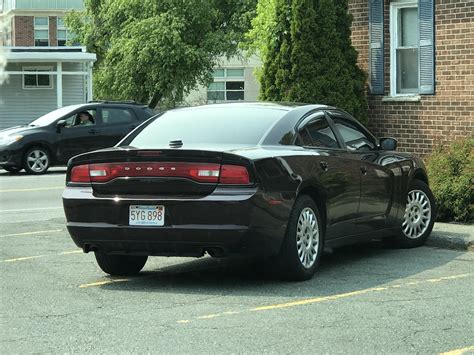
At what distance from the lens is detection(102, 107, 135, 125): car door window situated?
2289 centimetres

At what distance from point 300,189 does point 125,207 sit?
1473 millimetres

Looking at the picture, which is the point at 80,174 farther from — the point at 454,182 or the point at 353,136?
the point at 454,182

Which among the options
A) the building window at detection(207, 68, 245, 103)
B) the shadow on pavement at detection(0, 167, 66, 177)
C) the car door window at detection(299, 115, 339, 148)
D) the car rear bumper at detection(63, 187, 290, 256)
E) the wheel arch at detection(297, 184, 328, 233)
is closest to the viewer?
the car rear bumper at detection(63, 187, 290, 256)

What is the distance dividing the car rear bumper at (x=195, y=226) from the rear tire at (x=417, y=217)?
2.70 metres

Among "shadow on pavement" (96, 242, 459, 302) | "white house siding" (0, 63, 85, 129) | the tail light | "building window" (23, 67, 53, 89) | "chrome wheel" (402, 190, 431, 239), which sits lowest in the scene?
"shadow on pavement" (96, 242, 459, 302)

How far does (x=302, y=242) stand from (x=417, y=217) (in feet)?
8.47

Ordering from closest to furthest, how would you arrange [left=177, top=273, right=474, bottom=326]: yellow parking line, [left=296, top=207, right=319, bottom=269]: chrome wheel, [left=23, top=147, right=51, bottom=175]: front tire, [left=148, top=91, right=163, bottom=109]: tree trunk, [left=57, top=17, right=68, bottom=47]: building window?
[left=177, top=273, right=474, bottom=326]: yellow parking line, [left=296, top=207, right=319, bottom=269]: chrome wheel, [left=23, top=147, right=51, bottom=175]: front tire, [left=148, top=91, right=163, bottom=109]: tree trunk, [left=57, top=17, right=68, bottom=47]: building window

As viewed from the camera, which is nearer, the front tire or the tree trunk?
the front tire

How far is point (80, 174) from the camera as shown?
8.05 metres

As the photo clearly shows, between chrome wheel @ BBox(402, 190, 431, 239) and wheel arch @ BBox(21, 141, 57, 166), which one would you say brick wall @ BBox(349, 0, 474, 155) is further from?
wheel arch @ BBox(21, 141, 57, 166)

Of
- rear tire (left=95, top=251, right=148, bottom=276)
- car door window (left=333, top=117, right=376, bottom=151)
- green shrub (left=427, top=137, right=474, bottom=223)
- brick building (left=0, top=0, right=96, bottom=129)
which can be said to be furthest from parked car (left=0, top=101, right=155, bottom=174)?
rear tire (left=95, top=251, right=148, bottom=276)

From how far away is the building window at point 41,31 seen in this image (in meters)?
61.7

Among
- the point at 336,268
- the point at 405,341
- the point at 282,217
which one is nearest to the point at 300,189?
the point at 282,217

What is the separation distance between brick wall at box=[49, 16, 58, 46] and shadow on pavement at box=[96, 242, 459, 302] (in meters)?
54.3
